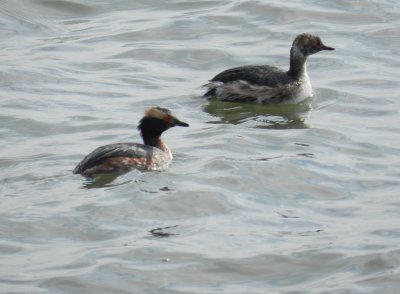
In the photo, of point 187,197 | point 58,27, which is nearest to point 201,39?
point 58,27

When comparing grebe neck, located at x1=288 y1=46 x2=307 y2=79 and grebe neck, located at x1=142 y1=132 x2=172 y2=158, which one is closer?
grebe neck, located at x1=142 y1=132 x2=172 y2=158

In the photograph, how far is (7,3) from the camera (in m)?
21.5

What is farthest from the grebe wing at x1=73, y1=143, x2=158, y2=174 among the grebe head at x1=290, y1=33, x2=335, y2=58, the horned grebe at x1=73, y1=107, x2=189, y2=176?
the grebe head at x1=290, y1=33, x2=335, y2=58

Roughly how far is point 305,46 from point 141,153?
4.43 m

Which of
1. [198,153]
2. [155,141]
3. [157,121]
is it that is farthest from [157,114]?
[198,153]

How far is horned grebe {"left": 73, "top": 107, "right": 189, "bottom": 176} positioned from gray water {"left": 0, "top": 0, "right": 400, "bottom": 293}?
139 mm

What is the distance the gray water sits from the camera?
433 inches

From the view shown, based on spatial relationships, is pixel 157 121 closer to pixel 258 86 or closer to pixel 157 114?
pixel 157 114

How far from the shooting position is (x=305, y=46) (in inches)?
690

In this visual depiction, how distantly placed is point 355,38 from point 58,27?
4471 mm

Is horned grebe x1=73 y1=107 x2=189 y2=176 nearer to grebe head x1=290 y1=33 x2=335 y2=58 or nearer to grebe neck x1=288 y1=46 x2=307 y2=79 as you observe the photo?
grebe neck x1=288 y1=46 x2=307 y2=79

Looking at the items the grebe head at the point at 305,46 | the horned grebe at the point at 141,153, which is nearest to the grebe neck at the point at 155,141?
the horned grebe at the point at 141,153

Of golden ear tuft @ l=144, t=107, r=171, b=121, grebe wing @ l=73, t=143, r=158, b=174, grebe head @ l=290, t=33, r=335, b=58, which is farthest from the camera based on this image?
grebe head @ l=290, t=33, r=335, b=58

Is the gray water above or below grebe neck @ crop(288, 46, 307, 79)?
below
